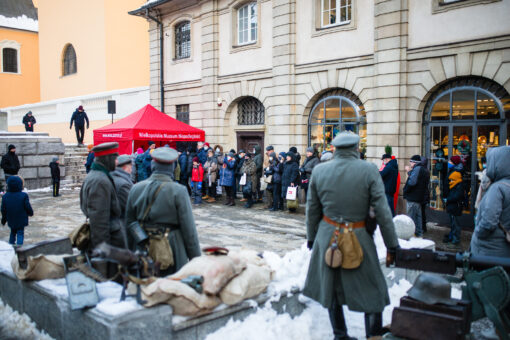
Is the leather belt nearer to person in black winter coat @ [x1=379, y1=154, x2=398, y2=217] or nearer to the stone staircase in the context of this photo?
person in black winter coat @ [x1=379, y1=154, x2=398, y2=217]

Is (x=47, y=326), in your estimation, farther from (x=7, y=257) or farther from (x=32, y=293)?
(x=7, y=257)

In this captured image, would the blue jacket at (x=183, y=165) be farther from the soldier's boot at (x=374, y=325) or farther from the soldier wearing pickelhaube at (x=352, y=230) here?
the soldier's boot at (x=374, y=325)

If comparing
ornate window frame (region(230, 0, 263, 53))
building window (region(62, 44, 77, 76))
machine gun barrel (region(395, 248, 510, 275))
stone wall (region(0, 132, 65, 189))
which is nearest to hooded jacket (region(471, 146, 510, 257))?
machine gun barrel (region(395, 248, 510, 275))

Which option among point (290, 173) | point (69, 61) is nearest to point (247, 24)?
point (290, 173)

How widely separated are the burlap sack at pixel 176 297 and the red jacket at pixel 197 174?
420 inches

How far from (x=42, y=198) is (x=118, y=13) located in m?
15.6

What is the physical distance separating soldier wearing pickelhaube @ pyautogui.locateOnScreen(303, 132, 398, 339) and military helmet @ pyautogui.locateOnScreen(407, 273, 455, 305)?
0.45m

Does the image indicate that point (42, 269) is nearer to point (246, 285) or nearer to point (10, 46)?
point (246, 285)

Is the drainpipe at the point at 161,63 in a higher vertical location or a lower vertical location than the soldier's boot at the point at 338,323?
higher

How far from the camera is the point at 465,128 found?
11.1 meters

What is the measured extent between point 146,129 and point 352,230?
11.5 metres

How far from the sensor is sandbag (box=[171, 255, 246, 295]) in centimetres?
377

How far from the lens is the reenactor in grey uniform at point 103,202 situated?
455 centimetres

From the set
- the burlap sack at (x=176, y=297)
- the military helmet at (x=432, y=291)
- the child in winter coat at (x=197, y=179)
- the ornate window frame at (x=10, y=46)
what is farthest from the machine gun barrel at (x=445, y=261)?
the ornate window frame at (x=10, y=46)
